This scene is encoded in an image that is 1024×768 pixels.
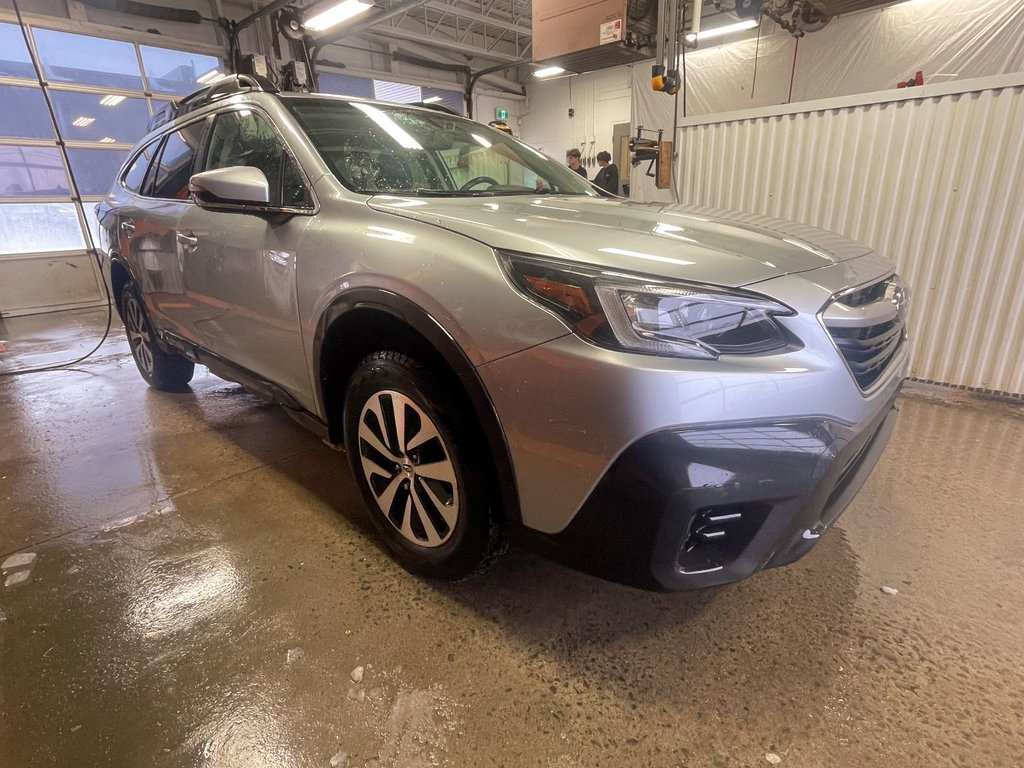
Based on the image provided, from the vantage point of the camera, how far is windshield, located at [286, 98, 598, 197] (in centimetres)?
186

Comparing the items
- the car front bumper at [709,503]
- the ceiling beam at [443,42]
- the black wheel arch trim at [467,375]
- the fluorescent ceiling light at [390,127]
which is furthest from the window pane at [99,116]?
the car front bumper at [709,503]

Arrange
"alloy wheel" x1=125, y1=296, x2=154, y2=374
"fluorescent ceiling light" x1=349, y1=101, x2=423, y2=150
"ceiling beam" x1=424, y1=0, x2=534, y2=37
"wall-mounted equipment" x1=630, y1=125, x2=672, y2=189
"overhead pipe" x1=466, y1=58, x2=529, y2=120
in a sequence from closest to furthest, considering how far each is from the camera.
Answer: "fluorescent ceiling light" x1=349, y1=101, x2=423, y2=150 < "alloy wheel" x1=125, y1=296, x2=154, y2=374 < "wall-mounted equipment" x1=630, y1=125, x2=672, y2=189 < "ceiling beam" x1=424, y1=0, x2=534, y2=37 < "overhead pipe" x1=466, y1=58, x2=529, y2=120

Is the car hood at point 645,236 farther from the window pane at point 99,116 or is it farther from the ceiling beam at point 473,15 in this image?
the ceiling beam at point 473,15

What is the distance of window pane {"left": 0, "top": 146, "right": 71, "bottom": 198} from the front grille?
9909mm

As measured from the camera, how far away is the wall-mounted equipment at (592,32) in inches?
144

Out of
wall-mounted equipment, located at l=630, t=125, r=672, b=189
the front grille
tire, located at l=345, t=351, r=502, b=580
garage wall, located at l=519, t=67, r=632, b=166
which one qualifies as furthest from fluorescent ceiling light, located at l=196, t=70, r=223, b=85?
the front grille

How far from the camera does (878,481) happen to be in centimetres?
228

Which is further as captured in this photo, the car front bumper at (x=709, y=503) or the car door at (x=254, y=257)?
the car door at (x=254, y=257)

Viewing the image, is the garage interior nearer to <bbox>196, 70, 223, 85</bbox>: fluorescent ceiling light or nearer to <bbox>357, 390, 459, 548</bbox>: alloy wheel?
<bbox>357, 390, 459, 548</bbox>: alloy wheel

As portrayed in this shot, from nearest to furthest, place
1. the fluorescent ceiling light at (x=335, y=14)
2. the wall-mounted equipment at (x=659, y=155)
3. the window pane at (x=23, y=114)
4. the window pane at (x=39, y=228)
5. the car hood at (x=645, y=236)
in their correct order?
1. the car hood at (x=645, y=236)
2. the wall-mounted equipment at (x=659, y=155)
3. the fluorescent ceiling light at (x=335, y=14)
4. the window pane at (x=23, y=114)
5. the window pane at (x=39, y=228)

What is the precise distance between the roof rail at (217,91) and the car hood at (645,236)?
3.93 ft

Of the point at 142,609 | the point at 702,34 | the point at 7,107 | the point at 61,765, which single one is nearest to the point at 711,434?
the point at 61,765

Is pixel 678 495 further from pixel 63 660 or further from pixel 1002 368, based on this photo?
pixel 1002 368

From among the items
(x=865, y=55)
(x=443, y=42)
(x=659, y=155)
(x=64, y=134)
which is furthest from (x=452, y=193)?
(x=443, y=42)
